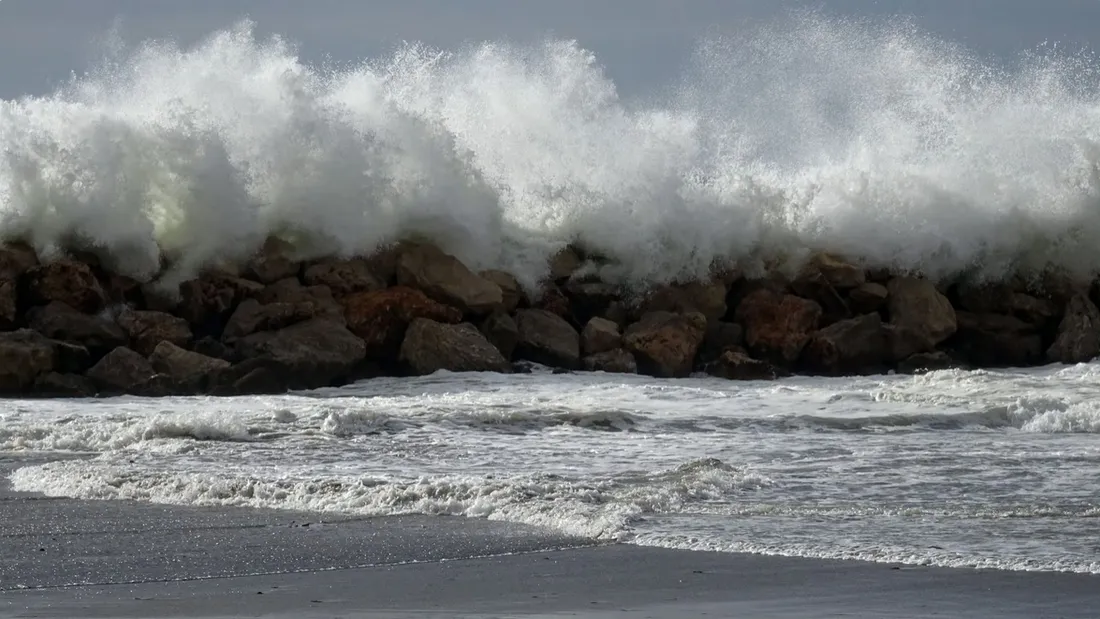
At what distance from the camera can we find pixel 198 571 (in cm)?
508

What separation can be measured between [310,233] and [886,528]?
842cm

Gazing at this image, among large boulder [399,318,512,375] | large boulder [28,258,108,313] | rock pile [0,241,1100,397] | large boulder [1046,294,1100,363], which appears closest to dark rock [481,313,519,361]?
rock pile [0,241,1100,397]

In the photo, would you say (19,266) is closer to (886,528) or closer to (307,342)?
(307,342)

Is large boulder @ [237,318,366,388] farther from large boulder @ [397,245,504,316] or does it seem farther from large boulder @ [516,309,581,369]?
large boulder @ [516,309,581,369]

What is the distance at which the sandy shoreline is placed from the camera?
4465mm

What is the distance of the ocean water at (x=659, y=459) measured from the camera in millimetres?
5812

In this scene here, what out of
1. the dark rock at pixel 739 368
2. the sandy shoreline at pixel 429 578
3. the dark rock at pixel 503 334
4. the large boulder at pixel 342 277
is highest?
the large boulder at pixel 342 277

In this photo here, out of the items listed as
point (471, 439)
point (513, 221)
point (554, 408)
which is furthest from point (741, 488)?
point (513, 221)

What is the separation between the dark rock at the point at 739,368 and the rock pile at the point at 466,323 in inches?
0.6

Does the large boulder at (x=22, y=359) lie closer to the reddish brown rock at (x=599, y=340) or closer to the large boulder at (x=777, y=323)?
the reddish brown rock at (x=599, y=340)

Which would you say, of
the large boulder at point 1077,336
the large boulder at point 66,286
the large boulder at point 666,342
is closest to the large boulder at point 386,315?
the large boulder at point 666,342

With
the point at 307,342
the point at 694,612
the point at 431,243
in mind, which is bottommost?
the point at 694,612

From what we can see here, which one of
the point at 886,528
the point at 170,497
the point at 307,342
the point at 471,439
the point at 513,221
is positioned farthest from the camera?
the point at 513,221

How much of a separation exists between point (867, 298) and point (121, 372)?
640cm
